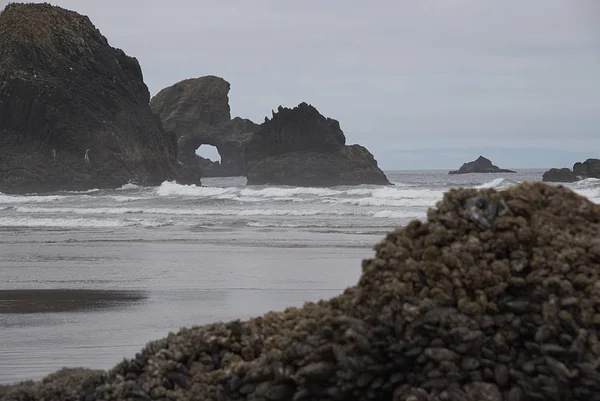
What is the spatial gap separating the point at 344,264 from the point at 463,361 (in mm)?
10011

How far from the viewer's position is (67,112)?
Result: 69250 millimetres

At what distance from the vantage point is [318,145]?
3526 inches

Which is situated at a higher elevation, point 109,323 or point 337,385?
point 337,385

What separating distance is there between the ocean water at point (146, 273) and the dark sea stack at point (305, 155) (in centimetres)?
5830

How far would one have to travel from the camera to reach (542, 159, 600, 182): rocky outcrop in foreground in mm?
71938

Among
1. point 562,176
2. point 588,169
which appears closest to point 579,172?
point 588,169

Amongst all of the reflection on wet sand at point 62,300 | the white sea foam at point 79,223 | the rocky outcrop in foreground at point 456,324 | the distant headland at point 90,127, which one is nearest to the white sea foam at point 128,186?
the distant headland at point 90,127

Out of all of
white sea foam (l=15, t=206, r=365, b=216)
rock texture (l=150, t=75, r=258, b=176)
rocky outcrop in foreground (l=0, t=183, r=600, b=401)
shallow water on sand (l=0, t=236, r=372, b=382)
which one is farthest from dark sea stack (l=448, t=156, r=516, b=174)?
rocky outcrop in foreground (l=0, t=183, r=600, b=401)

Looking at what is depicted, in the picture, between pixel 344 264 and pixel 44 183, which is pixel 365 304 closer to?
pixel 344 264

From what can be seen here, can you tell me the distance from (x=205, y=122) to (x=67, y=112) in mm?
47573

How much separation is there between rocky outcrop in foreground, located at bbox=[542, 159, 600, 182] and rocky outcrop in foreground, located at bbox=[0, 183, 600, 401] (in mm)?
71331

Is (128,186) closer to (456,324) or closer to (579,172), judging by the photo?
(579,172)

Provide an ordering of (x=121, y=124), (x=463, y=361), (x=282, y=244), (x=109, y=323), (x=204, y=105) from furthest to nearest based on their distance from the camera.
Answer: (x=204, y=105) < (x=121, y=124) < (x=282, y=244) < (x=109, y=323) < (x=463, y=361)

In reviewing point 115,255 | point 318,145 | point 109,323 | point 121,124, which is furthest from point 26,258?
point 318,145
